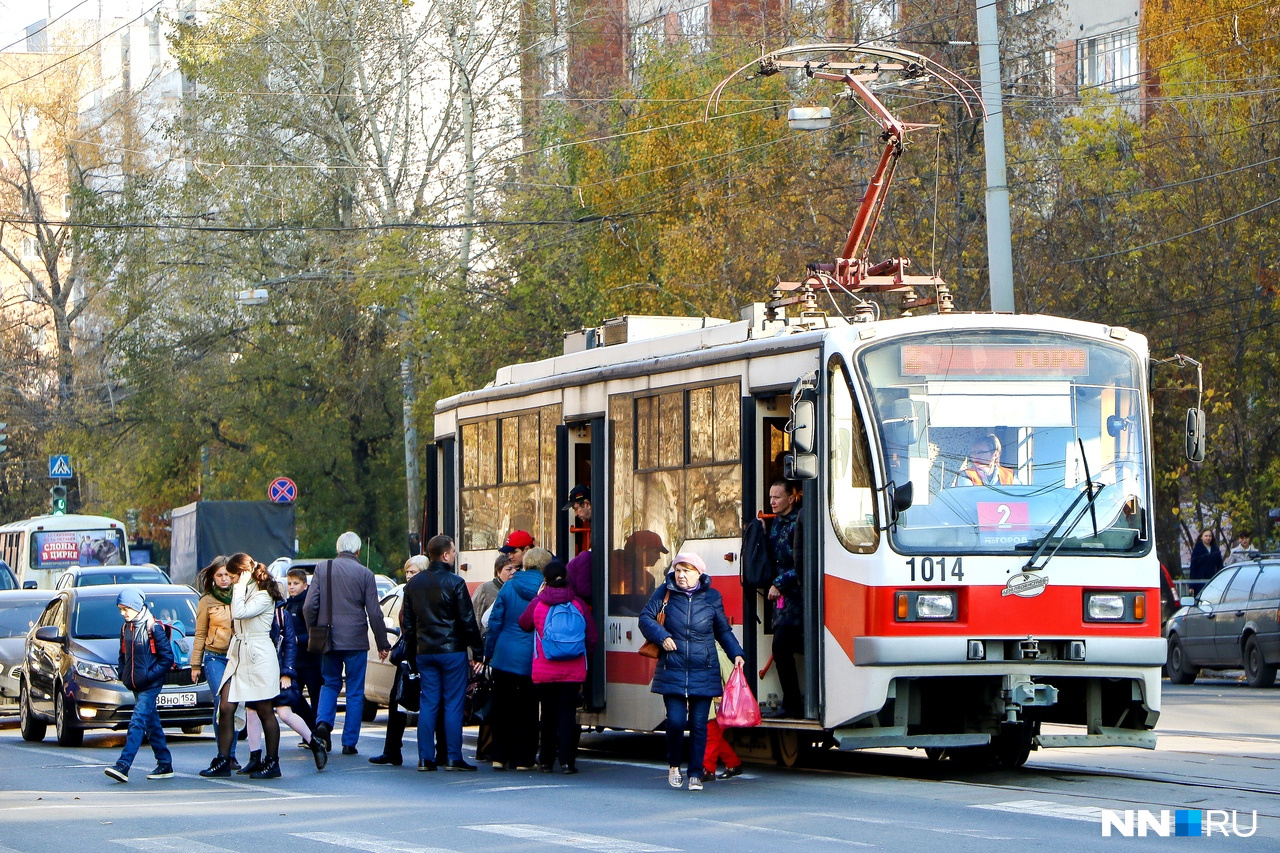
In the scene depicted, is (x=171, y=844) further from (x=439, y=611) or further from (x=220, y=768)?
(x=439, y=611)

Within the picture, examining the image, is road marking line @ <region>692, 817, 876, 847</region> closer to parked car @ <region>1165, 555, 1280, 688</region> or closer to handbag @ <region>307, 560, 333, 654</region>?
handbag @ <region>307, 560, 333, 654</region>

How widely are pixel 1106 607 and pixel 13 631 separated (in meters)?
14.3

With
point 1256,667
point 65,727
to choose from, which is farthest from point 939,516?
point 1256,667

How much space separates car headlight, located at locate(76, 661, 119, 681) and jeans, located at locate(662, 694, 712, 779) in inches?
287

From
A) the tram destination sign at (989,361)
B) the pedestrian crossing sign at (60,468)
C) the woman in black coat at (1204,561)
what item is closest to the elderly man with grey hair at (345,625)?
the tram destination sign at (989,361)

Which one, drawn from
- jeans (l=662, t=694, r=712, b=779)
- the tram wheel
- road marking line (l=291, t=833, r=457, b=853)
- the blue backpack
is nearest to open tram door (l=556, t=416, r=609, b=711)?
the blue backpack

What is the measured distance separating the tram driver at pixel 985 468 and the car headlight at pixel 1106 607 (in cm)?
87

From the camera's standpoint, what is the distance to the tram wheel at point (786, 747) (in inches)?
544

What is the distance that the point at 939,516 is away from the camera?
496 inches

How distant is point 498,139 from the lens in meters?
42.6

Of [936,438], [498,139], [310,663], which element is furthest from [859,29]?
[936,438]

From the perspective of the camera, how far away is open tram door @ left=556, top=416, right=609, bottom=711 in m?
14.8

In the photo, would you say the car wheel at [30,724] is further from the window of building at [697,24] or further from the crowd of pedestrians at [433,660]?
the window of building at [697,24]

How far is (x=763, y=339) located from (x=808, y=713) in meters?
2.51
